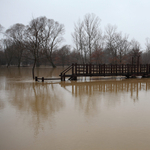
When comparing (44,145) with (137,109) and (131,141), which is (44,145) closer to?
(131,141)

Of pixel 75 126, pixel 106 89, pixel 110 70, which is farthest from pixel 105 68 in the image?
pixel 75 126

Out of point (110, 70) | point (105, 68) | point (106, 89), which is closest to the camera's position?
point (106, 89)

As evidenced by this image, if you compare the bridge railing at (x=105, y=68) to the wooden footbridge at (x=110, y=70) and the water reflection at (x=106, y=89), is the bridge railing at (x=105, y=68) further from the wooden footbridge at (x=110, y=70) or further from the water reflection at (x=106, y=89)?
the water reflection at (x=106, y=89)

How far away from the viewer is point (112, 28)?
154 ft

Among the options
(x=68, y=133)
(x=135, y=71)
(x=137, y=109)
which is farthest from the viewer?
(x=135, y=71)

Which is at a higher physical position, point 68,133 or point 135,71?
point 135,71

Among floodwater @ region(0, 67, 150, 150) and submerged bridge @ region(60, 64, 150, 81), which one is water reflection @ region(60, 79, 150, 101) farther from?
submerged bridge @ region(60, 64, 150, 81)

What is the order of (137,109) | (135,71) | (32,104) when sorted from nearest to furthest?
(137,109), (32,104), (135,71)

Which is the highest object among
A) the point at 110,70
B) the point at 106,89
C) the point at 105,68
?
the point at 105,68

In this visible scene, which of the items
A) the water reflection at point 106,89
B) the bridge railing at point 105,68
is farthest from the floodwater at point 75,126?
the bridge railing at point 105,68

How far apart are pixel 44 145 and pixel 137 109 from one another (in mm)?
4370

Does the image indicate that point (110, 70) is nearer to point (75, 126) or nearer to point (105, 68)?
point (105, 68)

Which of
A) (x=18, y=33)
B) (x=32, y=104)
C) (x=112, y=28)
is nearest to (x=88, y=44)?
(x=112, y=28)

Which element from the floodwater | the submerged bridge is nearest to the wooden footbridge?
the submerged bridge
